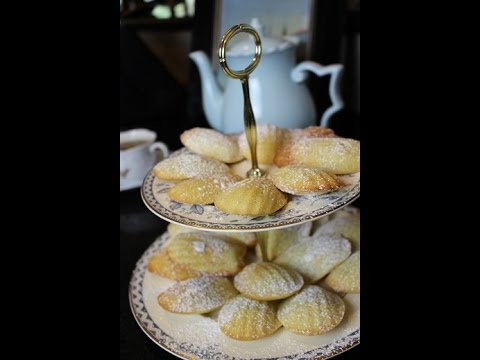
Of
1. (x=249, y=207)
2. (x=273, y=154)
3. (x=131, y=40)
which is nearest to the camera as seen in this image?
(x=249, y=207)

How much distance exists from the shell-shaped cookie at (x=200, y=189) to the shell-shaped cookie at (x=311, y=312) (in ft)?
0.49

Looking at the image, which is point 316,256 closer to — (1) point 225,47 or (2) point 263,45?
(1) point 225,47

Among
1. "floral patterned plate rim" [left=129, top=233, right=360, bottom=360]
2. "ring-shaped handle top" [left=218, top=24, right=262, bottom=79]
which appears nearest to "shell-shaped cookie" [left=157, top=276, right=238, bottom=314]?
"floral patterned plate rim" [left=129, top=233, right=360, bottom=360]

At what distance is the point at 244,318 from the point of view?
54cm

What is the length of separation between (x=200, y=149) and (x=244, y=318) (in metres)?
0.21

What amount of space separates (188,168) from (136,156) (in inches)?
13.5

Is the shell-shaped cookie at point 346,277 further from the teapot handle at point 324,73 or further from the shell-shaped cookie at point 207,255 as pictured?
the teapot handle at point 324,73

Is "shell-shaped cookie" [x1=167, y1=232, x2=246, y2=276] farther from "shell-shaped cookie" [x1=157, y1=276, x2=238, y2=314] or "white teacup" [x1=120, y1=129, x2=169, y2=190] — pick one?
"white teacup" [x1=120, y1=129, x2=169, y2=190]

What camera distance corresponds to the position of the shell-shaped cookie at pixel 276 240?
65cm

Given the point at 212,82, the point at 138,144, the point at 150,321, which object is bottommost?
the point at 150,321

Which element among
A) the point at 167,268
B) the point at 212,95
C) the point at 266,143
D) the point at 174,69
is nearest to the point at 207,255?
the point at 167,268
